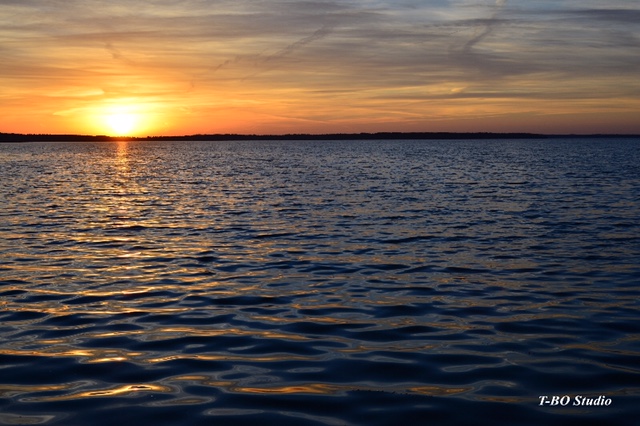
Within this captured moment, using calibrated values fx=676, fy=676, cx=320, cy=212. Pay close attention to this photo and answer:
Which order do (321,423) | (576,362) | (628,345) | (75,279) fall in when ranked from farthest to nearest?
(75,279) → (628,345) → (576,362) → (321,423)

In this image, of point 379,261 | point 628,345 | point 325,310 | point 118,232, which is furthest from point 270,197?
point 628,345

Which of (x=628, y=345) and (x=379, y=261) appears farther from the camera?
(x=379, y=261)

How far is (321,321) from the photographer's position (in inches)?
544

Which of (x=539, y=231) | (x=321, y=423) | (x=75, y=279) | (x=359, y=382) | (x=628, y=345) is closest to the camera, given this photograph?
(x=321, y=423)

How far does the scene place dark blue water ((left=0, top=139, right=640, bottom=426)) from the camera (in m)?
9.46

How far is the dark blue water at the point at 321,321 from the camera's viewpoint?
9.46 metres

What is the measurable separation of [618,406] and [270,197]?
1391 inches

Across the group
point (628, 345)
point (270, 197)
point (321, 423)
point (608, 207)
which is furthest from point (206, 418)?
point (270, 197)

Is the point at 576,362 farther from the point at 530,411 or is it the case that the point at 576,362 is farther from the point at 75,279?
the point at 75,279

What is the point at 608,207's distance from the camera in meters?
35.1

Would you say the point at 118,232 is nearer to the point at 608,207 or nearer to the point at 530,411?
the point at 530,411

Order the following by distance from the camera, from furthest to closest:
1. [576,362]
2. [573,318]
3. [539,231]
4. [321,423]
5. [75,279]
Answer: [539,231]
[75,279]
[573,318]
[576,362]
[321,423]

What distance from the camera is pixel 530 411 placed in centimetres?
917

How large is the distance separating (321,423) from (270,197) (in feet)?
116
